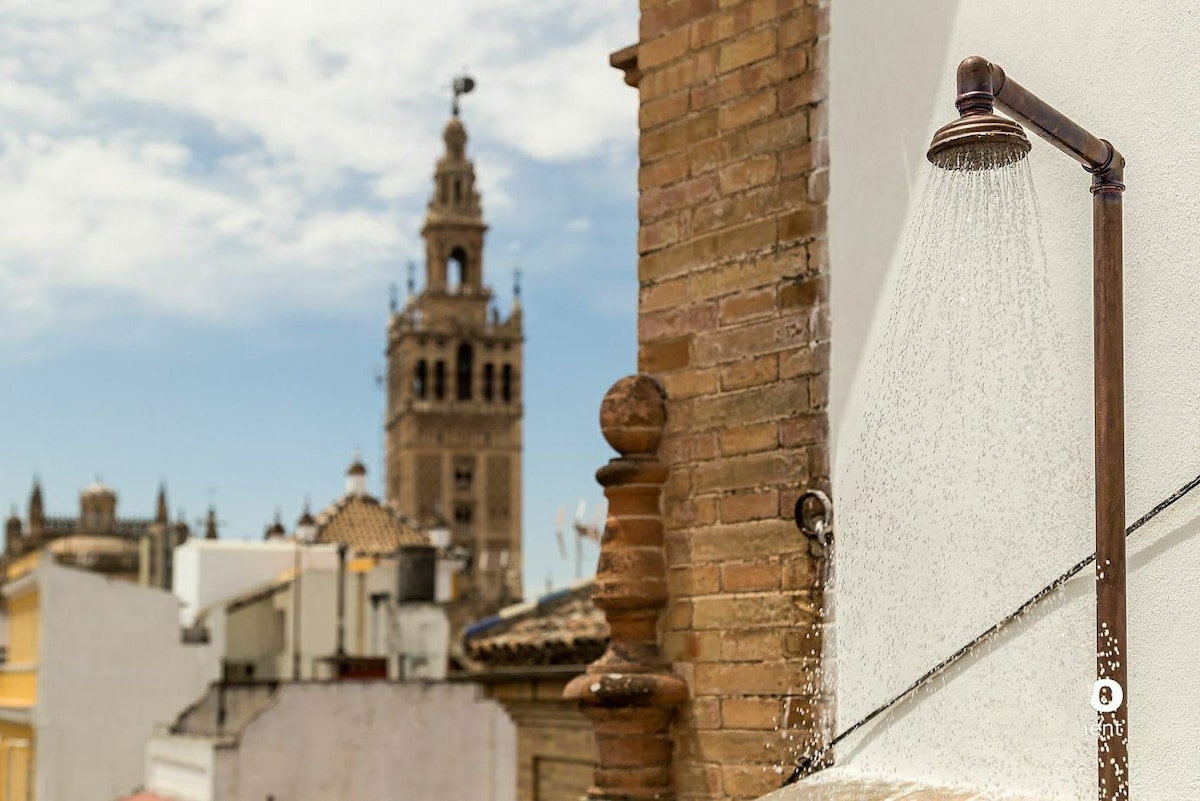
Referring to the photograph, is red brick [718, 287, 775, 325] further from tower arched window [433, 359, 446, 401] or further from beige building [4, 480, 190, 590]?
tower arched window [433, 359, 446, 401]

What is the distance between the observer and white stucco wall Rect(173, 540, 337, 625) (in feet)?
115

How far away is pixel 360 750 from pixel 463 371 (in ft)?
251

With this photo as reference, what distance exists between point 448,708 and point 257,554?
17.1m

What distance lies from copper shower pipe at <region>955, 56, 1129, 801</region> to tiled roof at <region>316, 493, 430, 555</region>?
46343 mm

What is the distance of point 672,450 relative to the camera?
520 centimetres

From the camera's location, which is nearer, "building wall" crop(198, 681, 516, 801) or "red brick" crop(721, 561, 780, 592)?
"red brick" crop(721, 561, 780, 592)

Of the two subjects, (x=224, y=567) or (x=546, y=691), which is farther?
(x=224, y=567)

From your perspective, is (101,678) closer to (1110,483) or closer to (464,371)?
(1110,483)

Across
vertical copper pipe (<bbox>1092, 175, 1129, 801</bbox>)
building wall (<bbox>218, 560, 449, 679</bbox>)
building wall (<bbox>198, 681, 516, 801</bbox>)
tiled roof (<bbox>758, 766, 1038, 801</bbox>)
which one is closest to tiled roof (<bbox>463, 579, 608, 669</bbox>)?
building wall (<bbox>198, 681, 516, 801</bbox>)

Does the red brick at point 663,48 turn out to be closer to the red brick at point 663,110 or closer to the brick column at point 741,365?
the brick column at point 741,365

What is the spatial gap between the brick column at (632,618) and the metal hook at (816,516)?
0.61 m

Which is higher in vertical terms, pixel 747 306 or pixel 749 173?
pixel 749 173

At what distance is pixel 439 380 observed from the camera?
95000 mm

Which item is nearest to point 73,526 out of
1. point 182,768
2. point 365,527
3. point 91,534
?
point 91,534
